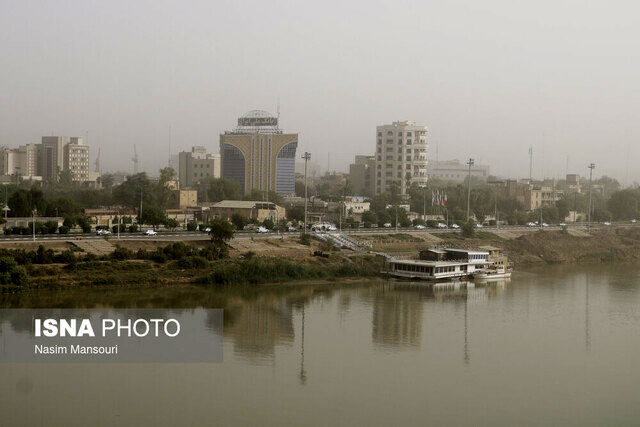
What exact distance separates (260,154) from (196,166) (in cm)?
1389

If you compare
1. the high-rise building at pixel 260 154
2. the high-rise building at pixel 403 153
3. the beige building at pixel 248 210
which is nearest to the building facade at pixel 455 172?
the high-rise building at pixel 403 153

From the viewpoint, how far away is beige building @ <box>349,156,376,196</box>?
57.2m

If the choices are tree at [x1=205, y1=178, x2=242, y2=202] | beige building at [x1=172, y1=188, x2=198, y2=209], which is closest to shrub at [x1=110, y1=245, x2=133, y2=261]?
beige building at [x1=172, y1=188, x2=198, y2=209]

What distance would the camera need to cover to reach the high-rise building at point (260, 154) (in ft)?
160

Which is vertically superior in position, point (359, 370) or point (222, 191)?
point (222, 191)

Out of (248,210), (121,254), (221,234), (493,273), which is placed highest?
(248,210)

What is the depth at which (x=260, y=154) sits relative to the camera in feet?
162

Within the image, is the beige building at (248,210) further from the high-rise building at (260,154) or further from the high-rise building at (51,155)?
the high-rise building at (51,155)

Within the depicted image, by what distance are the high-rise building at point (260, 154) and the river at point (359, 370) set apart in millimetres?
30025

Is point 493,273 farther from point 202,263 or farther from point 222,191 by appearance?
point 222,191

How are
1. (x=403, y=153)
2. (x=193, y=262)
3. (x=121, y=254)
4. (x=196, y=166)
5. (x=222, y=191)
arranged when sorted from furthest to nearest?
(x=196, y=166) < (x=403, y=153) < (x=222, y=191) < (x=193, y=262) < (x=121, y=254)

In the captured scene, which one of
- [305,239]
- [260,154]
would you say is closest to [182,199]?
[260,154]

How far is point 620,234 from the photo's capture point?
1455 inches

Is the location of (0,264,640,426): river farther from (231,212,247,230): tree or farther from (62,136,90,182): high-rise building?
(62,136,90,182): high-rise building
